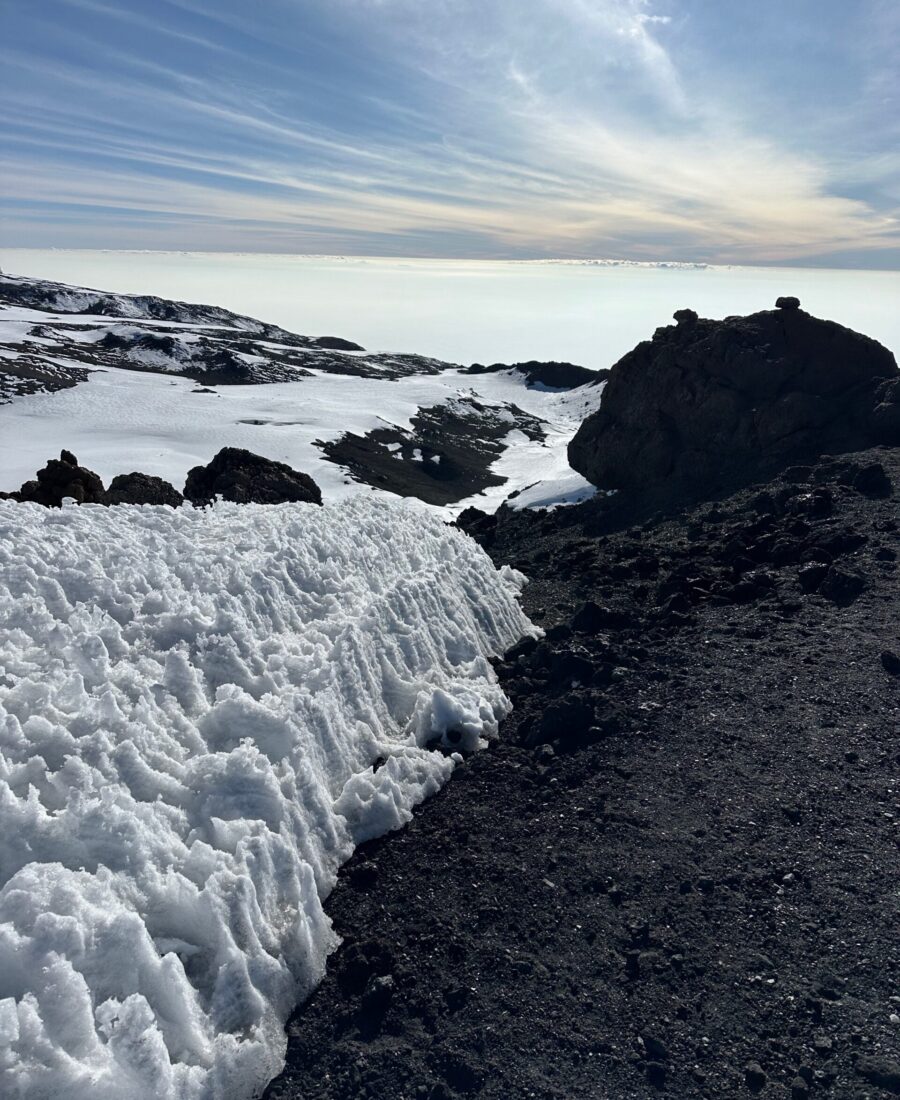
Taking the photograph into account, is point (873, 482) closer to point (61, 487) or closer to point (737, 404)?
point (737, 404)

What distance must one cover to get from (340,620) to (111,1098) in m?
6.62

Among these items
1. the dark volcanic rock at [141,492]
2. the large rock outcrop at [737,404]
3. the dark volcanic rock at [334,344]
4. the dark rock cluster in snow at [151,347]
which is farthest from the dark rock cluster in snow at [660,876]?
the dark volcanic rock at [334,344]

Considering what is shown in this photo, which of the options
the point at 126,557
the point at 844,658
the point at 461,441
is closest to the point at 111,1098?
the point at 126,557

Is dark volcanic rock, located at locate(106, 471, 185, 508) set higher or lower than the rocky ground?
higher

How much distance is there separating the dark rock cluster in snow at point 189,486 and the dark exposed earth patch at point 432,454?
87.3 ft

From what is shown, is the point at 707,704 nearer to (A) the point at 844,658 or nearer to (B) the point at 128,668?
(A) the point at 844,658

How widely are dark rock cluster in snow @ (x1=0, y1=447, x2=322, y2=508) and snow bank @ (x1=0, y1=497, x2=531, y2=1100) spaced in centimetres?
566

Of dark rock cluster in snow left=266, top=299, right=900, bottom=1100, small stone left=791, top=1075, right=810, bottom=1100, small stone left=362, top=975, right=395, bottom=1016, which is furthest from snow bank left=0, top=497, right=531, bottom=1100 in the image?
small stone left=791, top=1075, right=810, bottom=1100

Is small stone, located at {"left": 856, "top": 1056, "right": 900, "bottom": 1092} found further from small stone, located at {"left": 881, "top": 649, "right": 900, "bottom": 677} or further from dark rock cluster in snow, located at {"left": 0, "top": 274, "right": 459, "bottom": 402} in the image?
dark rock cluster in snow, located at {"left": 0, "top": 274, "right": 459, "bottom": 402}

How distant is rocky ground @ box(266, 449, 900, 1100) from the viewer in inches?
239

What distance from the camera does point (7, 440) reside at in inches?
2082

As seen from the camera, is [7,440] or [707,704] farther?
[7,440]

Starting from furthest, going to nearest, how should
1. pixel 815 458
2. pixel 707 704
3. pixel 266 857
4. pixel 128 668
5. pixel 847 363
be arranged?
pixel 847 363 < pixel 815 458 < pixel 707 704 < pixel 128 668 < pixel 266 857

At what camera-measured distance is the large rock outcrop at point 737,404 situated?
945 inches
